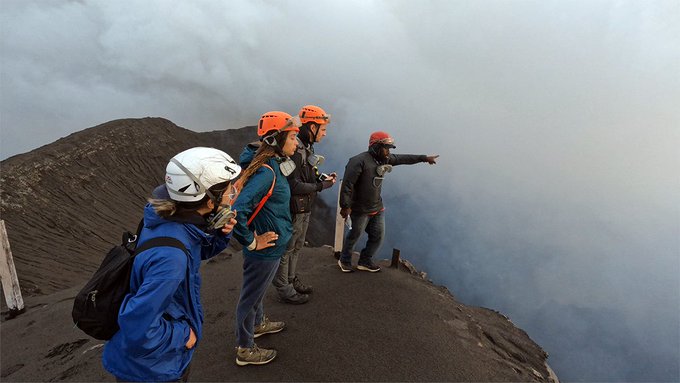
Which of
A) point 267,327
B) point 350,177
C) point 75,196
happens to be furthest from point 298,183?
point 75,196

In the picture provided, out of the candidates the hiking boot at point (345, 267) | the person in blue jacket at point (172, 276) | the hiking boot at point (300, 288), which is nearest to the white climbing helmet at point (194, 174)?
the person in blue jacket at point (172, 276)

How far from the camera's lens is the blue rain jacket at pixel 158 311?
191 cm

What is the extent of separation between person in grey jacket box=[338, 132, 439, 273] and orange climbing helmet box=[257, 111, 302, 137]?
2.07 meters

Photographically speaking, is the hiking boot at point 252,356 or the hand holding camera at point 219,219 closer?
the hand holding camera at point 219,219

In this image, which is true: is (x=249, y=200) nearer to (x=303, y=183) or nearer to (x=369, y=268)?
(x=303, y=183)

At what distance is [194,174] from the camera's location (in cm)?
224

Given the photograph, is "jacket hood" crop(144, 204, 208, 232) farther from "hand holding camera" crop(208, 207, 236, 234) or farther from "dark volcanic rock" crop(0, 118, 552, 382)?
"dark volcanic rock" crop(0, 118, 552, 382)

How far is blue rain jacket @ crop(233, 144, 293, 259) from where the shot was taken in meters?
3.15

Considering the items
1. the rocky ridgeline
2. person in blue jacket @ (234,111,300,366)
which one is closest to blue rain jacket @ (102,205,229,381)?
person in blue jacket @ (234,111,300,366)

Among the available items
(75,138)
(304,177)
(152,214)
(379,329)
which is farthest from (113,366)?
(75,138)

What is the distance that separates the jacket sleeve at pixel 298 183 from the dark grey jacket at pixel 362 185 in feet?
4.04

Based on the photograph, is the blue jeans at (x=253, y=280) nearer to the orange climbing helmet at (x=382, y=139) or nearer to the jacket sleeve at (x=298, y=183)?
the jacket sleeve at (x=298, y=183)

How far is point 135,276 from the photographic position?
6.47 ft

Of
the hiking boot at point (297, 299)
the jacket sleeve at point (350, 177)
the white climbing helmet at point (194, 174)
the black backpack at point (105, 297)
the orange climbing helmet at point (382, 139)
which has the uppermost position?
the orange climbing helmet at point (382, 139)
